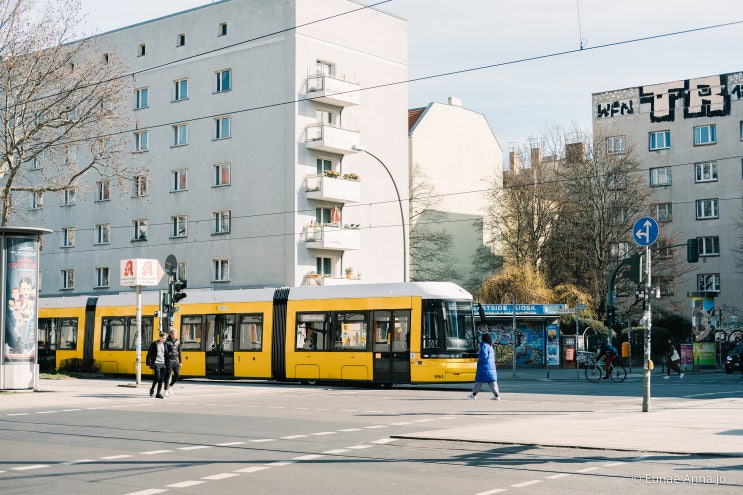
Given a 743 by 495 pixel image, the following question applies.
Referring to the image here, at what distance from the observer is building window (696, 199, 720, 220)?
69.2 meters

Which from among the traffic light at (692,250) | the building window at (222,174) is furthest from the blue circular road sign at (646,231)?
the building window at (222,174)

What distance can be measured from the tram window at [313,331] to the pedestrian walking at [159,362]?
5.99 m

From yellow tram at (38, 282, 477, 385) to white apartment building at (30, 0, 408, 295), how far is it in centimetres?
1377

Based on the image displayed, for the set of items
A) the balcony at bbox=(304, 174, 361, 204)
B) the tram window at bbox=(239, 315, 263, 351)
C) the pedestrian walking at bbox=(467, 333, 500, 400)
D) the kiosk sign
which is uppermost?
the balcony at bbox=(304, 174, 361, 204)

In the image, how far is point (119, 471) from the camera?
11625mm

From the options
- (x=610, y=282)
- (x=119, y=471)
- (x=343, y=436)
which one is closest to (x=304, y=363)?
(x=610, y=282)

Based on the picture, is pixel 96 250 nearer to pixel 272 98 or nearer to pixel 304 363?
pixel 272 98

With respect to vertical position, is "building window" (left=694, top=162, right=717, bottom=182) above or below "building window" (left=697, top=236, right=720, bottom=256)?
above

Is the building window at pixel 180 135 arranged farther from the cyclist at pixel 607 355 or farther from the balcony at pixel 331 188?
the cyclist at pixel 607 355

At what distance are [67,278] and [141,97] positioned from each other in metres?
12.1

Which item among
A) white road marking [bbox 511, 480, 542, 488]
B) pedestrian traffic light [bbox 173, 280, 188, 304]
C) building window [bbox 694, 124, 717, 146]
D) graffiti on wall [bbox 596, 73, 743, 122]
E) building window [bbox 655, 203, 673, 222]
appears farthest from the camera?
building window [bbox 655, 203, 673, 222]

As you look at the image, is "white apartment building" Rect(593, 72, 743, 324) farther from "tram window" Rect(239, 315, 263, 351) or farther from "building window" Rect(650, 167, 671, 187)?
"tram window" Rect(239, 315, 263, 351)

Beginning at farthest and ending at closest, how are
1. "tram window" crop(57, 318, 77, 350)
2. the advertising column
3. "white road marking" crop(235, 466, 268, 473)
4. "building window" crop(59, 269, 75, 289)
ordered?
1. "building window" crop(59, 269, 75, 289)
2. "tram window" crop(57, 318, 77, 350)
3. the advertising column
4. "white road marking" crop(235, 466, 268, 473)

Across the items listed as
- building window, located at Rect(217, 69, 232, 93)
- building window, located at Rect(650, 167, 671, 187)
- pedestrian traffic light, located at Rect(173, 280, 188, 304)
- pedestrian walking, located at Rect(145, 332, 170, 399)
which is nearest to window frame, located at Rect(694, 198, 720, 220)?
building window, located at Rect(650, 167, 671, 187)
